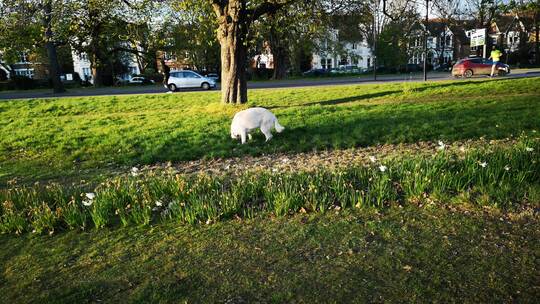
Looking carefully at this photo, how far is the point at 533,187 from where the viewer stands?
4.65 metres

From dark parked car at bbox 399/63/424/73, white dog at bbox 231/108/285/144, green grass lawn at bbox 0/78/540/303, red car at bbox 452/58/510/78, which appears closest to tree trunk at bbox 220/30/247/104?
white dog at bbox 231/108/285/144

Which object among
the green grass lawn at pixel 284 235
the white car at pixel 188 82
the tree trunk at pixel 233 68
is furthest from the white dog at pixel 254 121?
the white car at pixel 188 82

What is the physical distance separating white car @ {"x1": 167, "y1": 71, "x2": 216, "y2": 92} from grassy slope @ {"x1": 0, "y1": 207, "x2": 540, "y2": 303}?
90.9ft

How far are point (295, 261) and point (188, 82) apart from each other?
2925cm

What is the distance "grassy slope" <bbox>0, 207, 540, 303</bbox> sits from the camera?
313cm

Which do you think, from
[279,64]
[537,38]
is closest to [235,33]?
[279,64]

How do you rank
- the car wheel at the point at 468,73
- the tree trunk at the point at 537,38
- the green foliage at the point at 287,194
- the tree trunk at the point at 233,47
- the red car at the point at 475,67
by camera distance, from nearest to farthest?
the green foliage at the point at 287,194 → the tree trunk at the point at 233,47 → the red car at the point at 475,67 → the car wheel at the point at 468,73 → the tree trunk at the point at 537,38

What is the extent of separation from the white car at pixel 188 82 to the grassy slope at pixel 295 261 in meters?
27.7

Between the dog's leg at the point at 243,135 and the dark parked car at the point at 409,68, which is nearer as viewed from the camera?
the dog's leg at the point at 243,135

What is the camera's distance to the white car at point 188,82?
31344 millimetres

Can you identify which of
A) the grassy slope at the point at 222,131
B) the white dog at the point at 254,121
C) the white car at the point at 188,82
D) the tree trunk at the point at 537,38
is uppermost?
the tree trunk at the point at 537,38

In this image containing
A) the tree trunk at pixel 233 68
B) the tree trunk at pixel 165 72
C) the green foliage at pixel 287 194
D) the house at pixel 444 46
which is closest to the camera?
A: the green foliage at pixel 287 194

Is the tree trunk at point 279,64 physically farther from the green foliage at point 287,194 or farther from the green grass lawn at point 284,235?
the green foliage at point 287,194

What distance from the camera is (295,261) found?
362 centimetres
